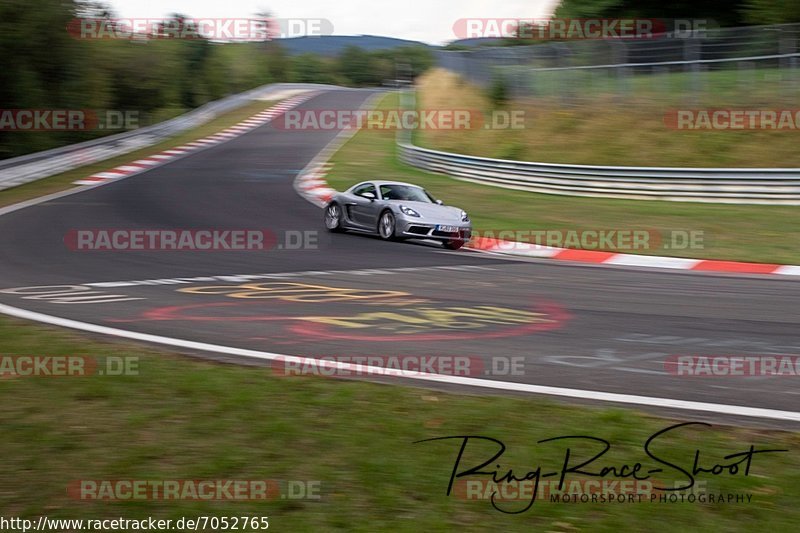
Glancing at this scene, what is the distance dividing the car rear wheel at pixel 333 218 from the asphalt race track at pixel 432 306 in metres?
0.35

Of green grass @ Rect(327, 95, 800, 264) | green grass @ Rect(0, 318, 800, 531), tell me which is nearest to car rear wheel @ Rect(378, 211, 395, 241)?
green grass @ Rect(327, 95, 800, 264)

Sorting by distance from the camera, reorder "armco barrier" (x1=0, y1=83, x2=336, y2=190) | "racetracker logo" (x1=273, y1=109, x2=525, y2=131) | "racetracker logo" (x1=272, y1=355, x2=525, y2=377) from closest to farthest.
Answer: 1. "racetracker logo" (x1=272, y1=355, x2=525, y2=377)
2. "armco barrier" (x1=0, y1=83, x2=336, y2=190)
3. "racetracker logo" (x1=273, y1=109, x2=525, y2=131)

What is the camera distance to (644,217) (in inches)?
702

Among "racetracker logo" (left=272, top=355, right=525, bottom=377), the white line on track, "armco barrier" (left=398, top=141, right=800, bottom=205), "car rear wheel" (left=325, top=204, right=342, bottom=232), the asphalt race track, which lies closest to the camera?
the white line on track

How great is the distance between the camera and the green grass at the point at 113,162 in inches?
883

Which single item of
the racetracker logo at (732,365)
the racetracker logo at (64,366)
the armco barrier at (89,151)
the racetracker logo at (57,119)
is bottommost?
the racetracker logo at (732,365)

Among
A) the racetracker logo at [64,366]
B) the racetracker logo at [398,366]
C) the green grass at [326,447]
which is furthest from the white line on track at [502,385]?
the racetracker logo at [64,366]

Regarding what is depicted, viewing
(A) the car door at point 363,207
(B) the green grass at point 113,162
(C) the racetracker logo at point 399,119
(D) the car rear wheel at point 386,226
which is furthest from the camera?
(C) the racetracker logo at point 399,119

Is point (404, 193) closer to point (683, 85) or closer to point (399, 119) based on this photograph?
point (683, 85)

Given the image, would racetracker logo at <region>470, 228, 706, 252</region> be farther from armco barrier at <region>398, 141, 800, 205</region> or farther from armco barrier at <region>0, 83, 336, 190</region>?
armco barrier at <region>0, 83, 336, 190</region>

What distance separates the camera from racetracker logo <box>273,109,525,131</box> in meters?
27.5

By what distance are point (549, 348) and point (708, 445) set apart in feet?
8.16

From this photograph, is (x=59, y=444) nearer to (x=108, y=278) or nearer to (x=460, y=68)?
(x=108, y=278)

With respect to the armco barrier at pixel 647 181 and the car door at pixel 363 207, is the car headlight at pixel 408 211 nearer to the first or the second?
the car door at pixel 363 207
